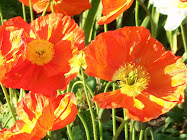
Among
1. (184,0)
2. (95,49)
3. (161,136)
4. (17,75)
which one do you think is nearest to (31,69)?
(17,75)

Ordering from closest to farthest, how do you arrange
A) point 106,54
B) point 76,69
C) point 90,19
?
point 106,54 → point 76,69 → point 90,19

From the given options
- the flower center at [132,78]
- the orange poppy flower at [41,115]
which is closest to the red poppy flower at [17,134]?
the orange poppy flower at [41,115]

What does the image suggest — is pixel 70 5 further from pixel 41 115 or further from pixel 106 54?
pixel 41 115

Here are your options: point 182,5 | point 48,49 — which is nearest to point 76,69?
point 48,49

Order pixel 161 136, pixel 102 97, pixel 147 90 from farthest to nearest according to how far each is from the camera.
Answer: pixel 161 136 → pixel 147 90 → pixel 102 97

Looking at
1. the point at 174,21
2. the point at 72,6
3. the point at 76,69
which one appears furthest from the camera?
the point at 72,6

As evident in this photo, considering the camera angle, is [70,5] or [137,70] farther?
[70,5]

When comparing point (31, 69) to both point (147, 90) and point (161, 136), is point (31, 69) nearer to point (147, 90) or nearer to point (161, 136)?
point (147, 90)
